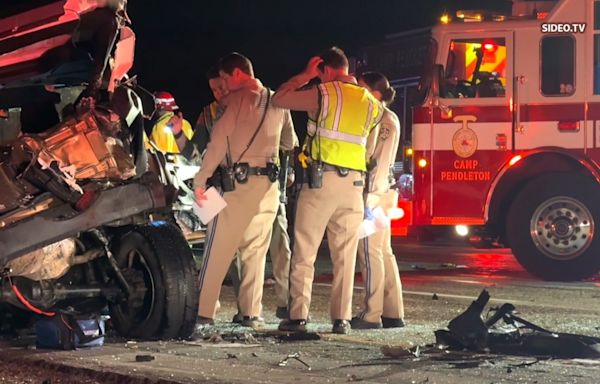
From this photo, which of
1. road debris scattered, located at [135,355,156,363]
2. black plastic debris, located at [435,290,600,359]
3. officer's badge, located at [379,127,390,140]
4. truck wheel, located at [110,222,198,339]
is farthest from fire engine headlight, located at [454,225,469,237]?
road debris scattered, located at [135,355,156,363]

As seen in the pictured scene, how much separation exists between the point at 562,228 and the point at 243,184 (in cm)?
501

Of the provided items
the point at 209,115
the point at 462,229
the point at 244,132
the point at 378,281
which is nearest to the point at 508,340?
the point at 378,281

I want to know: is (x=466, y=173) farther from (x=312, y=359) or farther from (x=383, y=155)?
(x=312, y=359)

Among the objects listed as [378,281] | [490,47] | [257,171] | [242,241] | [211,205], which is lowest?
[378,281]

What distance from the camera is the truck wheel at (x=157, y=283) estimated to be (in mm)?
6891

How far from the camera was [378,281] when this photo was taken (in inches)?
325

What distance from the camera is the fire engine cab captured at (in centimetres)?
1179

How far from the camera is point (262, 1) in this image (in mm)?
35656

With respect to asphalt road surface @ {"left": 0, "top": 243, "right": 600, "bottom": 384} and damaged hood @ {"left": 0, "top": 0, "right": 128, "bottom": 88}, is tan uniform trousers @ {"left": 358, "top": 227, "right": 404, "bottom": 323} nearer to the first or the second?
asphalt road surface @ {"left": 0, "top": 243, "right": 600, "bottom": 384}

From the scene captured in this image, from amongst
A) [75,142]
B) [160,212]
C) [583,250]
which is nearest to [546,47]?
[583,250]

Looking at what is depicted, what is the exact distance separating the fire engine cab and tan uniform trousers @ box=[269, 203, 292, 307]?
3.55 metres

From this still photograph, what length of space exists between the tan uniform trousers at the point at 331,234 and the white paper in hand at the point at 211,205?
1.75ft

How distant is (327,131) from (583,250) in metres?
4.70

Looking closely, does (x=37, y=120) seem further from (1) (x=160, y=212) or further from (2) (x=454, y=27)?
(2) (x=454, y=27)
